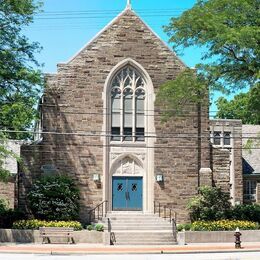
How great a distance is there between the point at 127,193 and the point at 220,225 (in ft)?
21.0

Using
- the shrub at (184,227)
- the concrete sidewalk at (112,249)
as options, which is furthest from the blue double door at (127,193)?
the concrete sidewalk at (112,249)

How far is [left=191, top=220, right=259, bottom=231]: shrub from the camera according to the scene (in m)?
32.5

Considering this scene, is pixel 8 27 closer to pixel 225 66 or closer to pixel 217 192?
pixel 225 66

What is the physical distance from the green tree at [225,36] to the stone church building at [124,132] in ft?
20.1

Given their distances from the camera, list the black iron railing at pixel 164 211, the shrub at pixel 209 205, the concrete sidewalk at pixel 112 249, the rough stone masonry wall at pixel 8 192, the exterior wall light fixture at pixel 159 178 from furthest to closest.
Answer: the rough stone masonry wall at pixel 8 192, the exterior wall light fixture at pixel 159 178, the black iron railing at pixel 164 211, the shrub at pixel 209 205, the concrete sidewalk at pixel 112 249

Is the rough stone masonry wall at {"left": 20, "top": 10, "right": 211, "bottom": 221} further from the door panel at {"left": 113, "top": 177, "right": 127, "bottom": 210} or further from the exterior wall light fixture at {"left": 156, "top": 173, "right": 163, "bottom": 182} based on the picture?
the door panel at {"left": 113, "top": 177, "right": 127, "bottom": 210}

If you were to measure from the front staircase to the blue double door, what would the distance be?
1.86 ft

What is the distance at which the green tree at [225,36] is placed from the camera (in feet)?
87.5

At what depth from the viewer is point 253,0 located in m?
27.3

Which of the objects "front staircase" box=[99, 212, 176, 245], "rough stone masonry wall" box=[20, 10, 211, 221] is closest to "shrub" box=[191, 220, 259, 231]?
"front staircase" box=[99, 212, 176, 245]

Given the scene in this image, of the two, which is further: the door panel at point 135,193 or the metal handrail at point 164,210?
the door panel at point 135,193

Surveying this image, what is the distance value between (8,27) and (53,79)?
4787 mm

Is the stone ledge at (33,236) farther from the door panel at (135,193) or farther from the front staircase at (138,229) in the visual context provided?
the door panel at (135,193)

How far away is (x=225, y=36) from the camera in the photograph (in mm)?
26703
